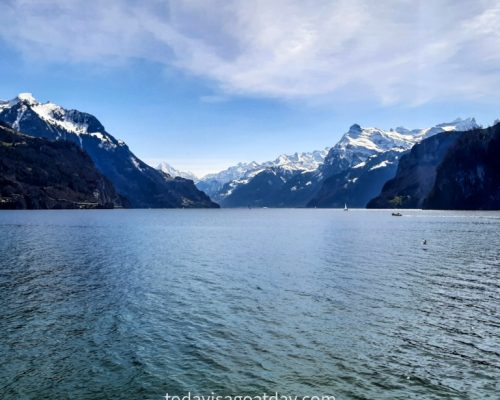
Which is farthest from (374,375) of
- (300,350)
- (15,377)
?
(15,377)

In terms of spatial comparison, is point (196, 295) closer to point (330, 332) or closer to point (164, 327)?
point (164, 327)

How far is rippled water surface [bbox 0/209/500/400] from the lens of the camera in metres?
23.7

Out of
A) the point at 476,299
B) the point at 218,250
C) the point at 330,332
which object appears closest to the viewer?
the point at 330,332

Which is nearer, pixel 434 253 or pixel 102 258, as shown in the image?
pixel 102 258

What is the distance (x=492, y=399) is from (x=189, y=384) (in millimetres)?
16760

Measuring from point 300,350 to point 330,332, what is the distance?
495cm

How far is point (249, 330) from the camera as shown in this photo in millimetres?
33000

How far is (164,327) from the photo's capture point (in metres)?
34.0

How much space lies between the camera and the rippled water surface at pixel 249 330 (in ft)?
77.7

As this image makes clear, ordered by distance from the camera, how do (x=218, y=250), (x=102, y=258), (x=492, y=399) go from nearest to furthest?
(x=492, y=399) → (x=102, y=258) → (x=218, y=250)

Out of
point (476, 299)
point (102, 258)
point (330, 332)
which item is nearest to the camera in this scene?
point (330, 332)

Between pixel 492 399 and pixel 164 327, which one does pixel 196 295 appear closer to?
pixel 164 327

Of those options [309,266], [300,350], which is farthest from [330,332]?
[309,266]

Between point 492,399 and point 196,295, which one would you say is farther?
point 196,295
